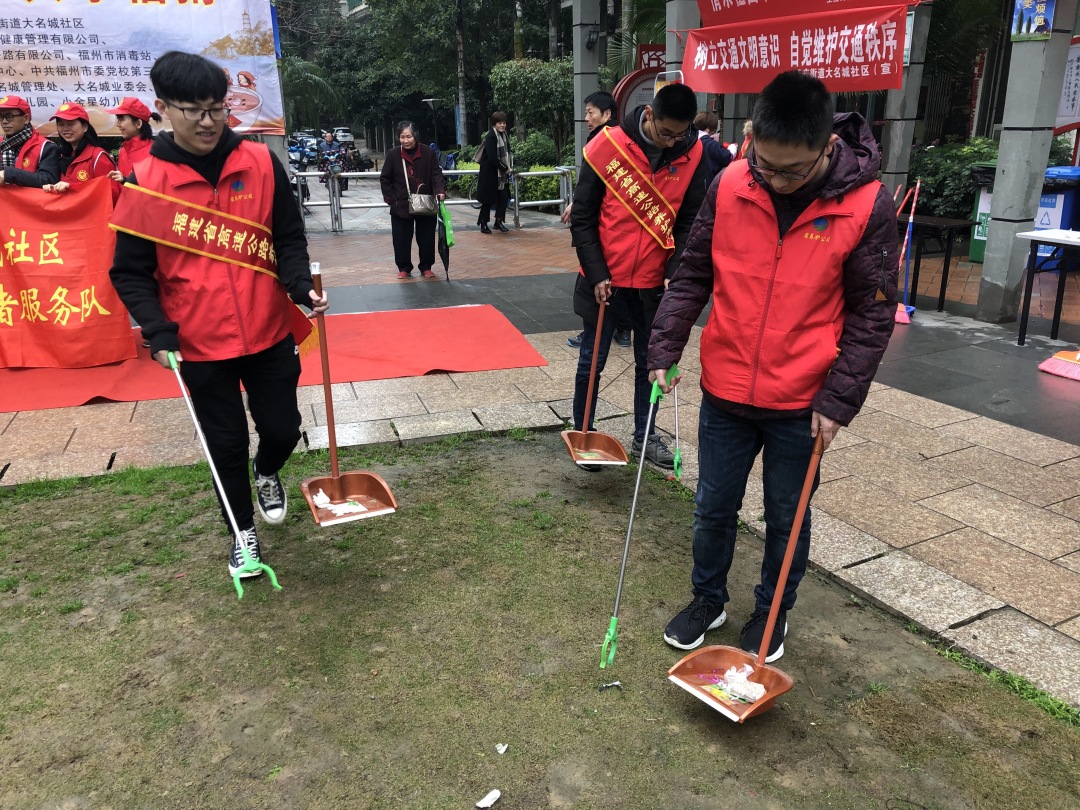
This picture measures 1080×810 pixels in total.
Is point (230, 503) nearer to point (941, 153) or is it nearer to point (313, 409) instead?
point (313, 409)

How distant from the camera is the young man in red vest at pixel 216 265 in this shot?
9.45ft

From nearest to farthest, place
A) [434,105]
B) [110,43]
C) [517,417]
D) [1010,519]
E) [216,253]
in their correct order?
[216,253] → [1010,519] → [517,417] → [110,43] → [434,105]

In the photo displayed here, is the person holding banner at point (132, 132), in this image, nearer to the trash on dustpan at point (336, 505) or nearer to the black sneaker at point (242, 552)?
the trash on dustpan at point (336, 505)

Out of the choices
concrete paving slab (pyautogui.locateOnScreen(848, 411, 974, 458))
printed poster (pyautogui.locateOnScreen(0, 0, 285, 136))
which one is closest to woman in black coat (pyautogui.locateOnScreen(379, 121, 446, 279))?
printed poster (pyautogui.locateOnScreen(0, 0, 285, 136))

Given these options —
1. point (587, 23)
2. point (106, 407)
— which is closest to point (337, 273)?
point (106, 407)

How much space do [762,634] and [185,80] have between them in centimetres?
266

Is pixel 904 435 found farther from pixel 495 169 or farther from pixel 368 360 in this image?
pixel 495 169

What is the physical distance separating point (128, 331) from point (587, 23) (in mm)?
8930

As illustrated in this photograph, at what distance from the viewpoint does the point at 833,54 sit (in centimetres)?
770

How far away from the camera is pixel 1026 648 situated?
2889 millimetres

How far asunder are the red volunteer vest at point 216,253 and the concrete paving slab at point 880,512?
265 centimetres

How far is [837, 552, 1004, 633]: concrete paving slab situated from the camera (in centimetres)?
308

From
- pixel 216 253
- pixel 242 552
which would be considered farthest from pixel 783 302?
pixel 242 552

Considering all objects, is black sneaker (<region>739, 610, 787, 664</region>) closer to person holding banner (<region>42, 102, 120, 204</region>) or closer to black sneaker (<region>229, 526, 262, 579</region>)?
black sneaker (<region>229, 526, 262, 579</region>)
